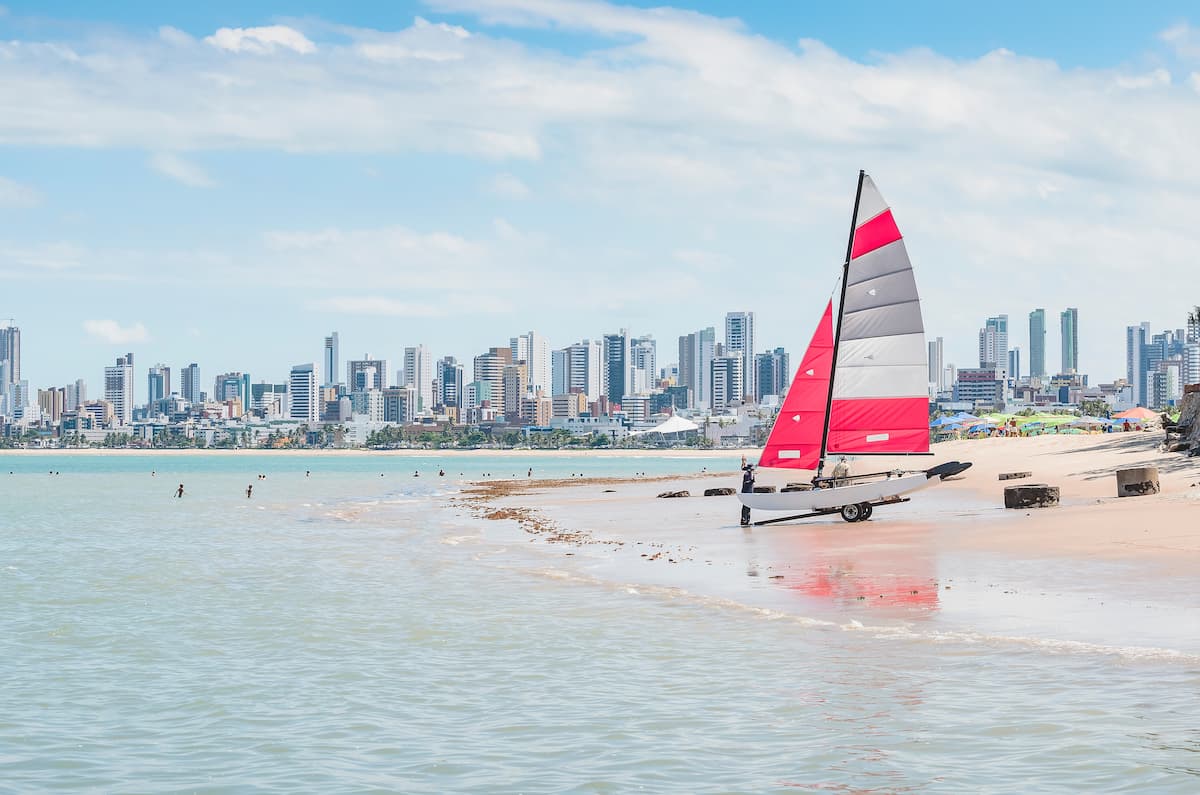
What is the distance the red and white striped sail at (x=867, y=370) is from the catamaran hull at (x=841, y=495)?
3.78ft

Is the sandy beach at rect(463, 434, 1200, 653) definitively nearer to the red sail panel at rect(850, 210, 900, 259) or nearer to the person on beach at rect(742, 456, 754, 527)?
the person on beach at rect(742, 456, 754, 527)

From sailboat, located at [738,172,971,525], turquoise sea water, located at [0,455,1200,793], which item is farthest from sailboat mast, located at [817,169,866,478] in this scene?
turquoise sea water, located at [0,455,1200,793]

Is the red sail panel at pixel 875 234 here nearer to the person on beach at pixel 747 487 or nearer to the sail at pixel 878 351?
→ the sail at pixel 878 351

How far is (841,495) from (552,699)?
27114 millimetres

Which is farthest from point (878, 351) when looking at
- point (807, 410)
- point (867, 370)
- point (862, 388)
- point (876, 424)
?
point (807, 410)

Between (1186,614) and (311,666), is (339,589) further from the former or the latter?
(1186,614)

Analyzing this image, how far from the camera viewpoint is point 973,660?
1664 centimetres

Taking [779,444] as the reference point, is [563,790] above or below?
below

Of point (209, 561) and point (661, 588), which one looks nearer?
point (661, 588)

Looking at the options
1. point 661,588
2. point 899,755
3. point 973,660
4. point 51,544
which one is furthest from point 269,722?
point 51,544

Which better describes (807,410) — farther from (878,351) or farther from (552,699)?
(552,699)

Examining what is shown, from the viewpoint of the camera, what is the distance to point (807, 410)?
41531 millimetres

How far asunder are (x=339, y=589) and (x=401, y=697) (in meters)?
13.0

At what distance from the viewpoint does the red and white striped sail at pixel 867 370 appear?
1590 inches
